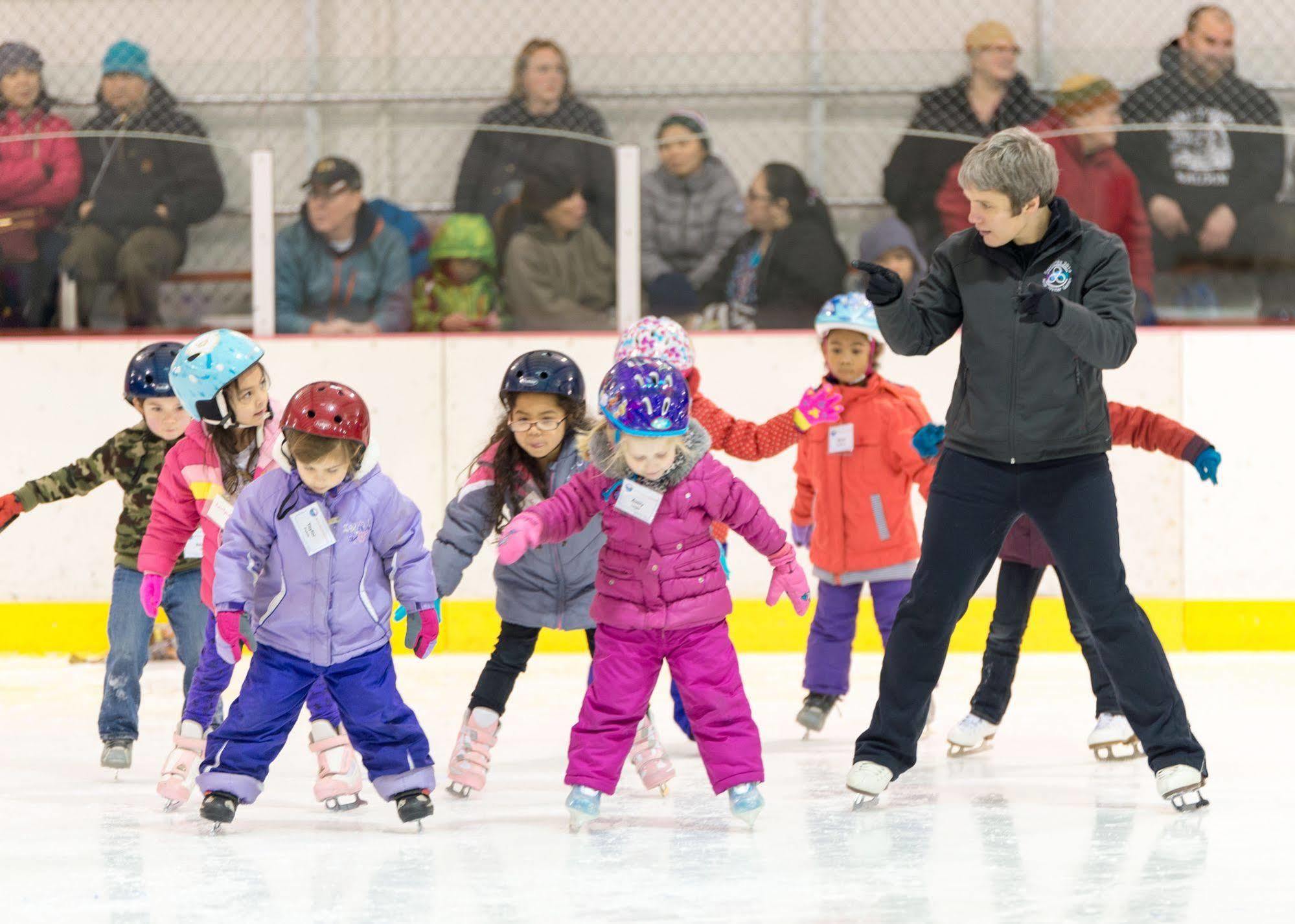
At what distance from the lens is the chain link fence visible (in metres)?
7.52

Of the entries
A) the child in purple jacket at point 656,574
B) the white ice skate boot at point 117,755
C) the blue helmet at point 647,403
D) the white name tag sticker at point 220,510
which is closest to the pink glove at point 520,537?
the child in purple jacket at point 656,574

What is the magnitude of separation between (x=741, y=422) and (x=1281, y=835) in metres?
2.01

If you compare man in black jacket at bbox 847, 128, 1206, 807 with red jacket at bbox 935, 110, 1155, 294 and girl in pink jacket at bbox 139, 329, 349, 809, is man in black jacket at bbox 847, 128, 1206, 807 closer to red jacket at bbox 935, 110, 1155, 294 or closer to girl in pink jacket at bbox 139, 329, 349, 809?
girl in pink jacket at bbox 139, 329, 349, 809

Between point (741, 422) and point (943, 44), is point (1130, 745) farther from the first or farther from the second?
point (943, 44)

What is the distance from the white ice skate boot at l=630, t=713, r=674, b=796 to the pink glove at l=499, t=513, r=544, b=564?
2.06 feet

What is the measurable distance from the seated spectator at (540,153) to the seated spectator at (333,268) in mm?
430

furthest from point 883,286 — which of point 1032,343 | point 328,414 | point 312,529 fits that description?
point 312,529

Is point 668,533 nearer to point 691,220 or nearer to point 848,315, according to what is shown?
point 848,315

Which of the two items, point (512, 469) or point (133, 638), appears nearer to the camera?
point (512, 469)

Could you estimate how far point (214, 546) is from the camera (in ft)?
14.7

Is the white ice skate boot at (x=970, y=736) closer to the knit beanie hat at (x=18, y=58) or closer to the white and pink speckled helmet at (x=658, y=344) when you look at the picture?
the white and pink speckled helmet at (x=658, y=344)

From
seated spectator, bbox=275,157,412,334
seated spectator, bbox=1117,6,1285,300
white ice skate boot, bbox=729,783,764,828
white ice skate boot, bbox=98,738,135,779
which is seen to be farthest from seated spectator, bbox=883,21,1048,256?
white ice skate boot, bbox=98,738,135,779

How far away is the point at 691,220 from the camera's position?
7539 millimetres

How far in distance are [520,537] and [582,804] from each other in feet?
2.05
